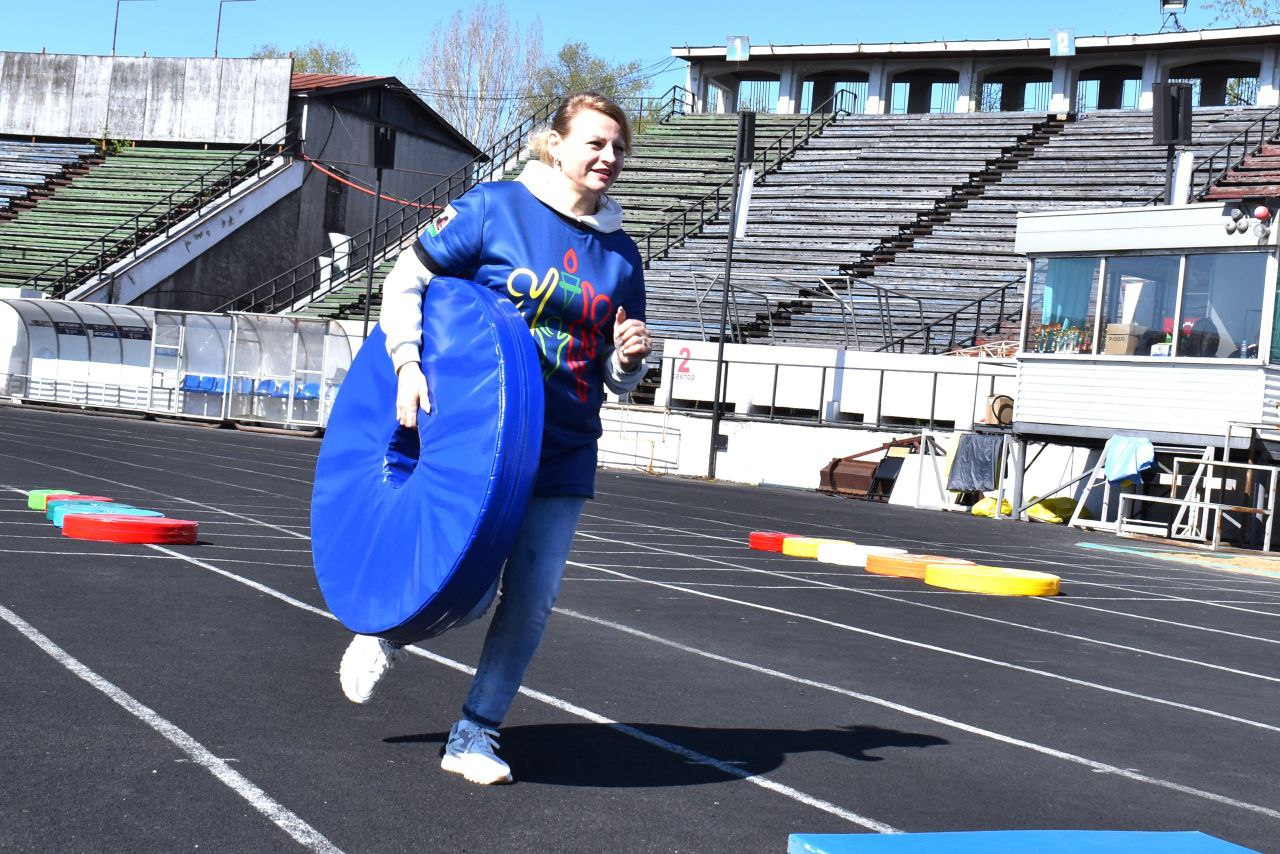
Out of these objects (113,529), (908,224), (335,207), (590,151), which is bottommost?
(113,529)

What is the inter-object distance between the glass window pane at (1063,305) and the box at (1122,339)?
33 cm

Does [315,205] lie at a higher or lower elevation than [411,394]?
higher

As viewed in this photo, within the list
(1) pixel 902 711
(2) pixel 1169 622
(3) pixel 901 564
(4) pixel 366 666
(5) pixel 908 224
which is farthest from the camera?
(5) pixel 908 224

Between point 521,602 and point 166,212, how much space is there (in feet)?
141

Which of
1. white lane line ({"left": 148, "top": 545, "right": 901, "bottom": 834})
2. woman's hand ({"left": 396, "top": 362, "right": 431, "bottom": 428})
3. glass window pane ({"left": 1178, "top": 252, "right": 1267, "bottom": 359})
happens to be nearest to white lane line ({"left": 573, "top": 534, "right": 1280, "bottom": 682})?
white lane line ({"left": 148, "top": 545, "right": 901, "bottom": 834})

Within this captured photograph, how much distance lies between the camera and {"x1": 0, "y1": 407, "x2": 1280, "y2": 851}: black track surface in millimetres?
4242

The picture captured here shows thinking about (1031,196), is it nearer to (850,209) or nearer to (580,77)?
(850,209)

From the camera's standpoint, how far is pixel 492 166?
50250 mm

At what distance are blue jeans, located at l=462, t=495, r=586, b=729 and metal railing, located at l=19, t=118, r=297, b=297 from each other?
1576 inches

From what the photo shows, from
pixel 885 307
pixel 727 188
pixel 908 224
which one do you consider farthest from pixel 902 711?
pixel 727 188

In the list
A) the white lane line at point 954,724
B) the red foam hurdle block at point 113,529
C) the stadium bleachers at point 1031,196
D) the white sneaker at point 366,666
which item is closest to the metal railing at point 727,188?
the stadium bleachers at point 1031,196

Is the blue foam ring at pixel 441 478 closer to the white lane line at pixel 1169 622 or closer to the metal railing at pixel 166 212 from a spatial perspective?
the white lane line at pixel 1169 622

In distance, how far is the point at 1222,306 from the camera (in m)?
21.5

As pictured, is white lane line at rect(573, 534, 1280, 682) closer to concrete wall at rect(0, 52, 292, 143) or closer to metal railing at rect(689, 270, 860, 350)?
metal railing at rect(689, 270, 860, 350)
